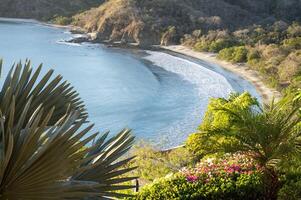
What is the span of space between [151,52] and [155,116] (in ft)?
96.1

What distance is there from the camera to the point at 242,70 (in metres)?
41.4

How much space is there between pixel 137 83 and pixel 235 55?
46.6 feet

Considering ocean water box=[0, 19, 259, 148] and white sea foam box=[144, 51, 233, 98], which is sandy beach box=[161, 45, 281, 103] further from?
white sea foam box=[144, 51, 233, 98]

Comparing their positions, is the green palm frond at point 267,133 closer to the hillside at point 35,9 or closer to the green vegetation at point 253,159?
the green vegetation at point 253,159

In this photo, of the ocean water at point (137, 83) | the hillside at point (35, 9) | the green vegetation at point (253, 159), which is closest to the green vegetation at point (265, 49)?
the ocean water at point (137, 83)

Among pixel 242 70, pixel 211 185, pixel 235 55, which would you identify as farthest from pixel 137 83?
pixel 211 185

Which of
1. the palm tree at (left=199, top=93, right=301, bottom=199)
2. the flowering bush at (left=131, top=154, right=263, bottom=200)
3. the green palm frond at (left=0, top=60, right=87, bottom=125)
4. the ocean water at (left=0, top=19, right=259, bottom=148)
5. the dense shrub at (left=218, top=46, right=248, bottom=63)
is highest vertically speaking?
the green palm frond at (left=0, top=60, right=87, bottom=125)

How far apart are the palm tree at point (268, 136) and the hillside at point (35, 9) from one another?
82.8 meters

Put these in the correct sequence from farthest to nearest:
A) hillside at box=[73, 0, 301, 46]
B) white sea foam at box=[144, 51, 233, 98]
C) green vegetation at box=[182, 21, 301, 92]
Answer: hillside at box=[73, 0, 301, 46]
green vegetation at box=[182, 21, 301, 92]
white sea foam at box=[144, 51, 233, 98]

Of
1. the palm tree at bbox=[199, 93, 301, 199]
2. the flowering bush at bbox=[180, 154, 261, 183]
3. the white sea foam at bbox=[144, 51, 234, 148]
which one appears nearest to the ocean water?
the white sea foam at bbox=[144, 51, 234, 148]

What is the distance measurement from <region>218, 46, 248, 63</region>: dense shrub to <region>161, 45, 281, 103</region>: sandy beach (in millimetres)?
694

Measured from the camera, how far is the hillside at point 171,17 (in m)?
66.2

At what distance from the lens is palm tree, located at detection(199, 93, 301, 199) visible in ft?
27.3

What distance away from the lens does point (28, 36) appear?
6288 cm
